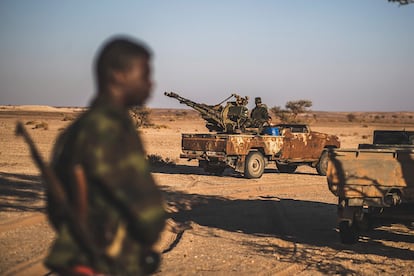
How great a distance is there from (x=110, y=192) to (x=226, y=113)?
1773 centimetres

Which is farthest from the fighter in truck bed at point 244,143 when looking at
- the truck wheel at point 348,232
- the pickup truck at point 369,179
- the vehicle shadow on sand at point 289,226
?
the pickup truck at point 369,179

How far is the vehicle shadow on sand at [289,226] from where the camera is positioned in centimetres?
850

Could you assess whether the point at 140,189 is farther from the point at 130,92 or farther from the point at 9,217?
the point at 9,217

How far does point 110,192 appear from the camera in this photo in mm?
2426

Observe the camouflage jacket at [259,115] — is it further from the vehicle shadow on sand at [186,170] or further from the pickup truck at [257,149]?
the vehicle shadow on sand at [186,170]

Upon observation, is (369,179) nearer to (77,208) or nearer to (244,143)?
(77,208)

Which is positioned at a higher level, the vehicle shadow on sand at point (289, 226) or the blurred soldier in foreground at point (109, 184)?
the blurred soldier in foreground at point (109, 184)

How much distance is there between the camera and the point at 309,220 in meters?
11.7

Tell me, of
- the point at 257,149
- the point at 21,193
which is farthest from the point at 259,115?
the point at 21,193

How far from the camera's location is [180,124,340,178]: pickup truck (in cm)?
1894

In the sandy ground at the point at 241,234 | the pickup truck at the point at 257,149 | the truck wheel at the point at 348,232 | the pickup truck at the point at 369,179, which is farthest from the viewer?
the pickup truck at the point at 257,149

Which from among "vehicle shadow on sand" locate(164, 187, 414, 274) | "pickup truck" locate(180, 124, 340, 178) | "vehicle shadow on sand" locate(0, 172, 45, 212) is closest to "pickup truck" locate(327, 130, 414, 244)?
"vehicle shadow on sand" locate(164, 187, 414, 274)

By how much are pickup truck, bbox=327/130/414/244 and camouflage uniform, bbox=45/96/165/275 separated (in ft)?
21.2

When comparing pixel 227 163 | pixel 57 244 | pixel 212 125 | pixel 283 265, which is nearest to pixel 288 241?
pixel 283 265
